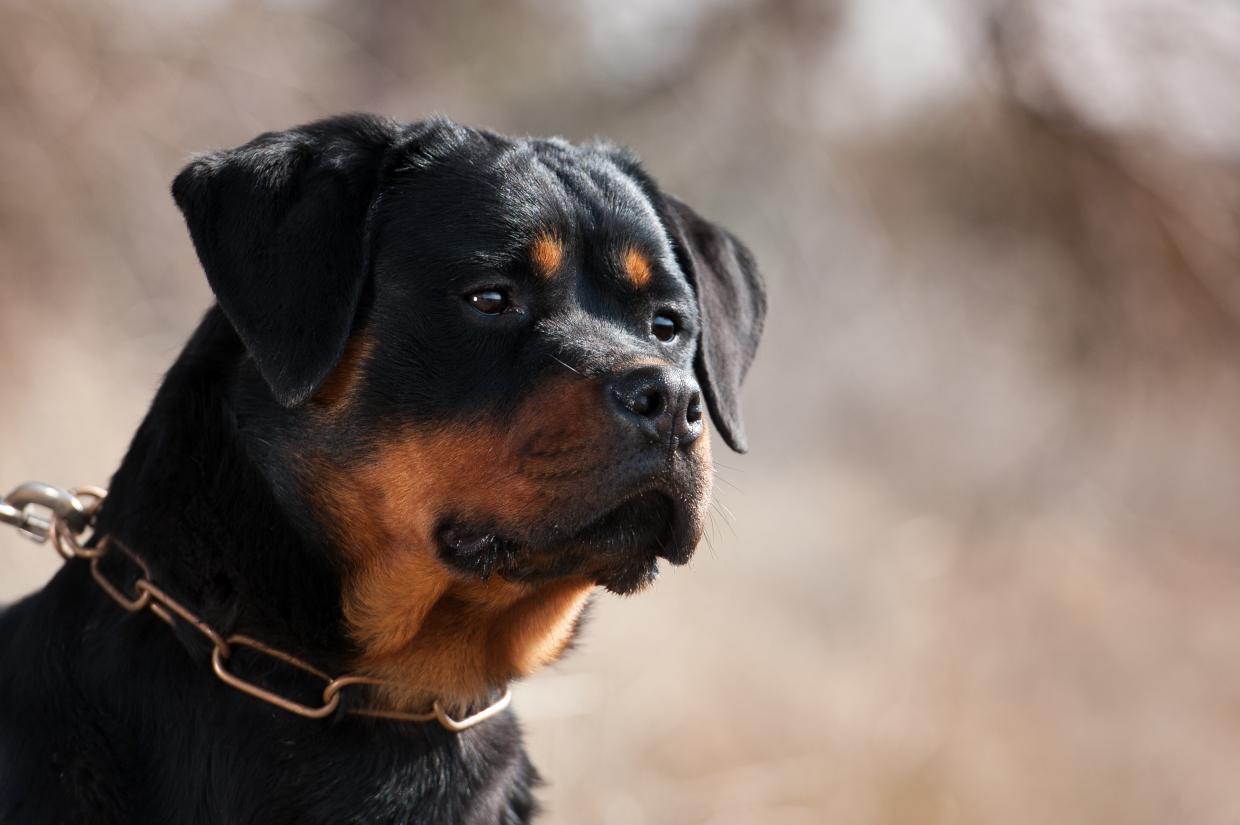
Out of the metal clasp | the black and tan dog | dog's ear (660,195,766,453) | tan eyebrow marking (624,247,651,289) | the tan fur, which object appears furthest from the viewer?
dog's ear (660,195,766,453)

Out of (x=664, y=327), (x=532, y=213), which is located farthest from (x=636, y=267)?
(x=532, y=213)

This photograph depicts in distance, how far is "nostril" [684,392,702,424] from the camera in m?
2.26

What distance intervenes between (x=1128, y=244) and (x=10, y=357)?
6.36m

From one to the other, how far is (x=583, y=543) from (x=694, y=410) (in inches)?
12.4

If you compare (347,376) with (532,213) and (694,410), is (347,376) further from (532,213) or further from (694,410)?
(694,410)

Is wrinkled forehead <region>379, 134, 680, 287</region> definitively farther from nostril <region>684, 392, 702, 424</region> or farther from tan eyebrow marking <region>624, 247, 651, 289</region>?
nostril <region>684, 392, 702, 424</region>

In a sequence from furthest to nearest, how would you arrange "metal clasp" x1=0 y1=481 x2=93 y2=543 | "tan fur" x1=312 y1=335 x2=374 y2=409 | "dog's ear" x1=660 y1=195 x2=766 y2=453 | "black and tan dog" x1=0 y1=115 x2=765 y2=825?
"dog's ear" x1=660 y1=195 x2=766 y2=453
"metal clasp" x1=0 y1=481 x2=93 y2=543
"tan fur" x1=312 y1=335 x2=374 y2=409
"black and tan dog" x1=0 y1=115 x2=765 y2=825

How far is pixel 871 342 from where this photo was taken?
9078 millimetres

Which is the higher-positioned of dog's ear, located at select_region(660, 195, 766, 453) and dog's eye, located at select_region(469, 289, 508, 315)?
dog's eye, located at select_region(469, 289, 508, 315)

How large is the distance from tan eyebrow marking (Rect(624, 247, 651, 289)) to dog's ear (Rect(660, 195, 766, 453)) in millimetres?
277

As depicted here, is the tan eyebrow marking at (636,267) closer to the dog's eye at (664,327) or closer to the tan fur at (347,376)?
the dog's eye at (664,327)

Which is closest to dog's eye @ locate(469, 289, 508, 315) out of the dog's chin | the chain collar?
the dog's chin

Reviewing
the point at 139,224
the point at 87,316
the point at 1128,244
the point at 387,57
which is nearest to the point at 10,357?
the point at 87,316

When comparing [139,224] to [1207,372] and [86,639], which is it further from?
[1207,372]
